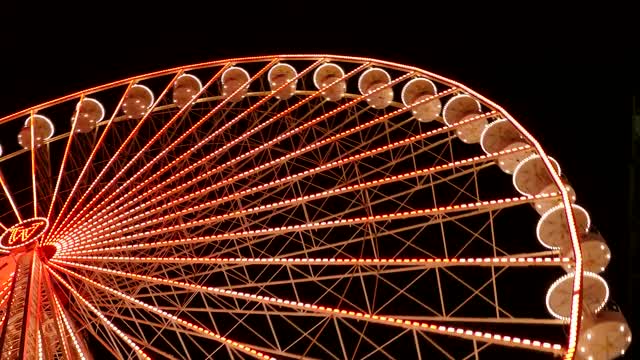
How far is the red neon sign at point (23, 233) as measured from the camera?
10.8 meters

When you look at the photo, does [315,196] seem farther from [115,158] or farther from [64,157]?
[64,157]

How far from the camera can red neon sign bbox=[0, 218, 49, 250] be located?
10781 mm

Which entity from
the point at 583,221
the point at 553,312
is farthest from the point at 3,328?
the point at 583,221

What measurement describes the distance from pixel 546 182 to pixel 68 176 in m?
7.46

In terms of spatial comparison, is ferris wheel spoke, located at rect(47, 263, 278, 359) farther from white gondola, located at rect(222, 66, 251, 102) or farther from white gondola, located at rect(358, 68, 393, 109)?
white gondola, located at rect(358, 68, 393, 109)

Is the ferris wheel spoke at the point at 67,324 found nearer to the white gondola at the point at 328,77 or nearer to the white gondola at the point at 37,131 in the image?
the white gondola at the point at 37,131

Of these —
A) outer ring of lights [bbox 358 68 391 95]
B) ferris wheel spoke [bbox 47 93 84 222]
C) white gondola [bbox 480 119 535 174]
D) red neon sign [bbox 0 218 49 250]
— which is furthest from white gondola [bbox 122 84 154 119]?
white gondola [bbox 480 119 535 174]

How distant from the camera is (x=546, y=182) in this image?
420 inches

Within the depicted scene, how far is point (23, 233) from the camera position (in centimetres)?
1102

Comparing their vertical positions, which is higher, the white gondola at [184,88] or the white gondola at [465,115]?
the white gondola at [184,88]

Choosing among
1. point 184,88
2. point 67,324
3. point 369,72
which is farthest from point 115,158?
point 369,72

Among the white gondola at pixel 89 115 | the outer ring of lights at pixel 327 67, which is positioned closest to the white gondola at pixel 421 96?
the outer ring of lights at pixel 327 67

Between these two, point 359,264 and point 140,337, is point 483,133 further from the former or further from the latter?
point 140,337

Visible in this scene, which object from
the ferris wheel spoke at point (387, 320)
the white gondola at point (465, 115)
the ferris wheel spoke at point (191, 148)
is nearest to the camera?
the ferris wheel spoke at point (387, 320)
